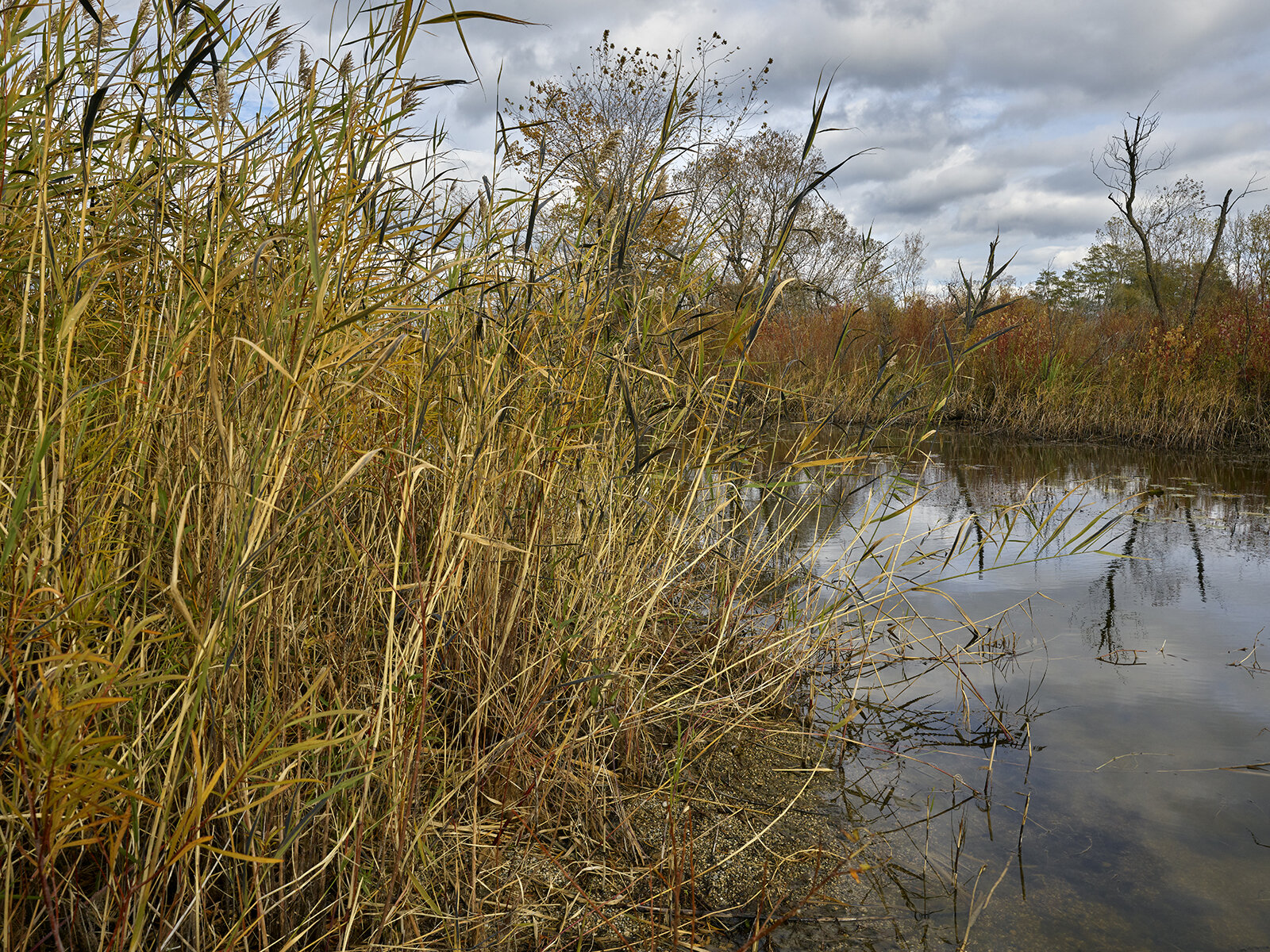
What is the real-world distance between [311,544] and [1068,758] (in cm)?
207

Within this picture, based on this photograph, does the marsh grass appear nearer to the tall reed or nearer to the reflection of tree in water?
the reflection of tree in water

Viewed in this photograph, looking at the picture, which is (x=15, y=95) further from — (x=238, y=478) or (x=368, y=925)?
(x=368, y=925)

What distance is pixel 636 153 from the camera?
16.8 m

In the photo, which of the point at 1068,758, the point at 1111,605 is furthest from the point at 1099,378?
the point at 1068,758

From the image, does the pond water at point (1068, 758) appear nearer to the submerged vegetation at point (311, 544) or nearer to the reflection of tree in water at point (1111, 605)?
the reflection of tree in water at point (1111, 605)

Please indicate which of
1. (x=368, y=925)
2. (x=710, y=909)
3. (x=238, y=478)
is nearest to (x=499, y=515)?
(x=238, y=478)

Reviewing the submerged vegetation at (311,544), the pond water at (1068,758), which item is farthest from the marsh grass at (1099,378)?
the submerged vegetation at (311,544)

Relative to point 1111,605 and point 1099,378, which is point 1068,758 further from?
point 1099,378

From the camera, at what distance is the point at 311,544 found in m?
1.26

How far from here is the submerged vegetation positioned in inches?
38.1

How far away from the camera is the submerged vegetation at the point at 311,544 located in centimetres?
97

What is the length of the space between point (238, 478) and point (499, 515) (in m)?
0.64

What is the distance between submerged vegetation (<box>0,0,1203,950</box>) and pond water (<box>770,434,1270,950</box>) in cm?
21

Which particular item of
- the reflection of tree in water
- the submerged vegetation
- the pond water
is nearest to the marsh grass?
the reflection of tree in water
